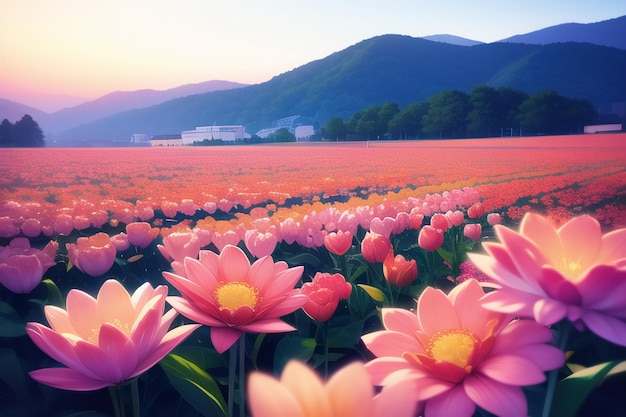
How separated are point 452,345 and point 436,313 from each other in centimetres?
3

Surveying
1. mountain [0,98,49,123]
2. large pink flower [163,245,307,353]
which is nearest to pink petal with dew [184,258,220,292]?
large pink flower [163,245,307,353]

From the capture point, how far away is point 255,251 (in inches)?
26.2

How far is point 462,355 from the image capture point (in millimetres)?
328

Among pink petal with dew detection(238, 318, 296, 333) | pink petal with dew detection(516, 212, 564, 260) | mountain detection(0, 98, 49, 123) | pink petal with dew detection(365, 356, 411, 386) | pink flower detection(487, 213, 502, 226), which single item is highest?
mountain detection(0, 98, 49, 123)

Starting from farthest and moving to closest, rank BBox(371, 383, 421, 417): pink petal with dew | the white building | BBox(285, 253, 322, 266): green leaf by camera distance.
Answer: the white building, BBox(285, 253, 322, 266): green leaf, BBox(371, 383, 421, 417): pink petal with dew

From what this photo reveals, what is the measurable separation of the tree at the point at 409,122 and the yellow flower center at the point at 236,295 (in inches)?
48.0

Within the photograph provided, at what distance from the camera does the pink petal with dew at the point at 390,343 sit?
324mm

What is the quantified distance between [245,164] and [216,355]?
1392mm

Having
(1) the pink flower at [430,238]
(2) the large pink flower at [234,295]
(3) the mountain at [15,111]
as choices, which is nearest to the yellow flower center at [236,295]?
(2) the large pink flower at [234,295]

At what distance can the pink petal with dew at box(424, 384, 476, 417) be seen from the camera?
0.28m

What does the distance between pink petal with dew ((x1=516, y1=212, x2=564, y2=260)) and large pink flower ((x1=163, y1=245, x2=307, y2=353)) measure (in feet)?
Answer: 0.55

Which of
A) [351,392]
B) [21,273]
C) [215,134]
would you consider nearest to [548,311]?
[351,392]

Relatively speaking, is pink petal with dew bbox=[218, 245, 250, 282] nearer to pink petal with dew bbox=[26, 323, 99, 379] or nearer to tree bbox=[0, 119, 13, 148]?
pink petal with dew bbox=[26, 323, 99, 379]

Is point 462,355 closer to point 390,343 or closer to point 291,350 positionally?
point 390,343
